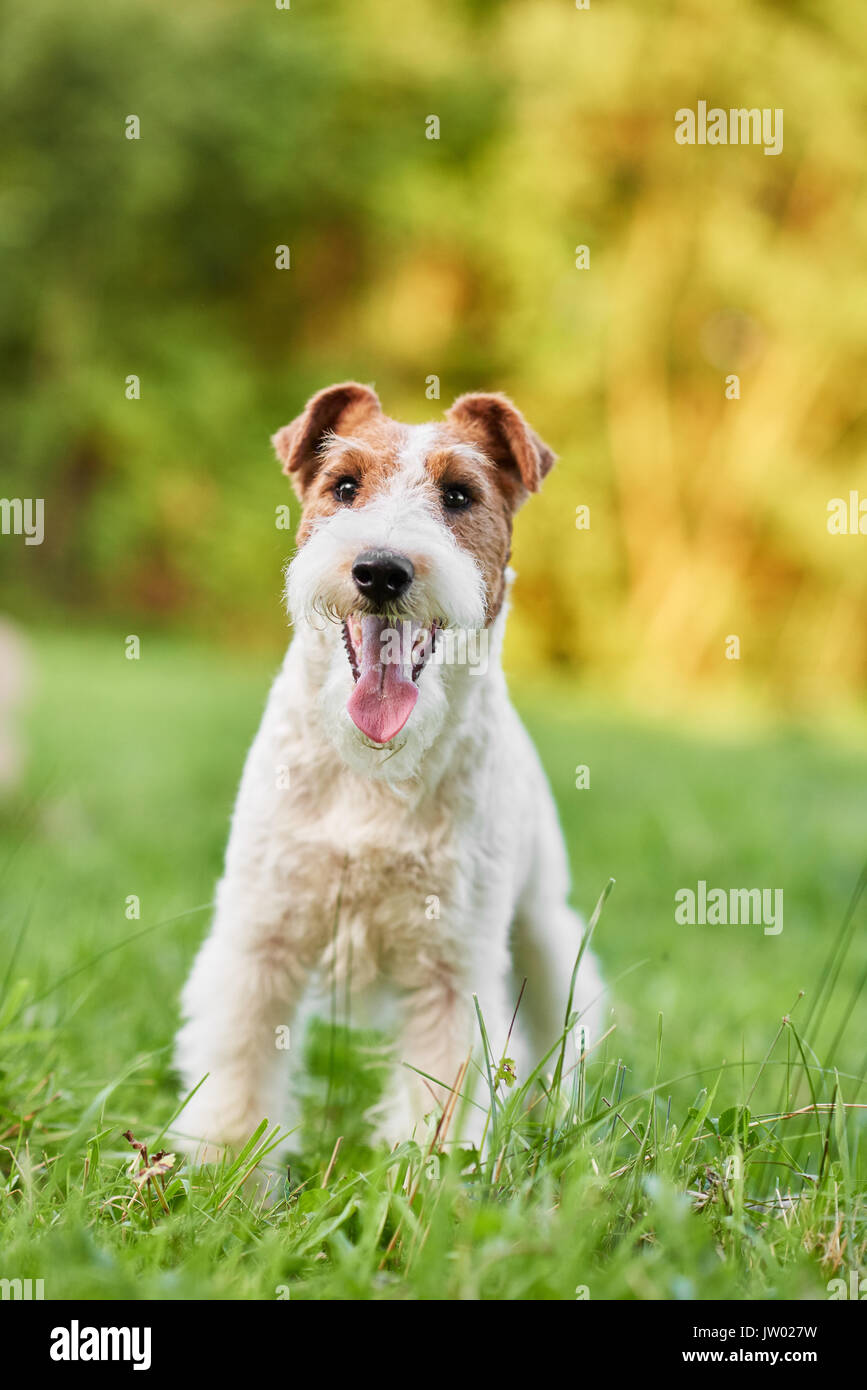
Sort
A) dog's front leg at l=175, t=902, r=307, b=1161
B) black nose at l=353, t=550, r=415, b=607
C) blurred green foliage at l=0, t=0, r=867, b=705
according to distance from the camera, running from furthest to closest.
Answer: blurred green foliage at l=0, t=0, r=867, b=705 < dog's front leg at l=175, t=902, r=307, b=1161 < black nose at l=353, t=550, r=415, b=607

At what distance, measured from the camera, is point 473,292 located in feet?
58.7

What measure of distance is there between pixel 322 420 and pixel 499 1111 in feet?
5.63

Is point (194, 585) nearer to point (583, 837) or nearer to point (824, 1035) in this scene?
point (583, 837)

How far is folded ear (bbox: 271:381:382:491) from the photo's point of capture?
3115 millimetres

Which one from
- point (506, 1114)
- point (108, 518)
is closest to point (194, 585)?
point (108, 518)

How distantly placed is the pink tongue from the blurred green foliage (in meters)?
12.6

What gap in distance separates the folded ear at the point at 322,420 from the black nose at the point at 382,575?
0.65m

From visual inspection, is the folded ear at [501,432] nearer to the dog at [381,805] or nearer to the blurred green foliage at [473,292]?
the dog at [381,805]

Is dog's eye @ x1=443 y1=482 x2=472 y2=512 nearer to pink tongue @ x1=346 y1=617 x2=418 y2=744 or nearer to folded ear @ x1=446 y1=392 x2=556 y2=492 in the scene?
folded ear @ x1=446 y1=392 x2=556 y2=492

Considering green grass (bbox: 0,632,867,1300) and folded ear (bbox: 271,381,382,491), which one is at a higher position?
folded ear (bbox: 271,381,382,491)

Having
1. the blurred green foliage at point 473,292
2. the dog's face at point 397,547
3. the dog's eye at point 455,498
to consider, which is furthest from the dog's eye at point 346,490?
the blurred green foliage at point 473,292

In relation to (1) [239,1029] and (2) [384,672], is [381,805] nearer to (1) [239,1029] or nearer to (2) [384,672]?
(2) [384,672]

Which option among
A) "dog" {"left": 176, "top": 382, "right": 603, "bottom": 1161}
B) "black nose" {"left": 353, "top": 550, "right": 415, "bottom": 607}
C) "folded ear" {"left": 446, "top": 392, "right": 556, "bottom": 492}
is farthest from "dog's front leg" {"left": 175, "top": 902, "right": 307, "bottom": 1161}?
"folded ear" {"left": 446, "top": 392, "right": 556, "bottom": 492}
